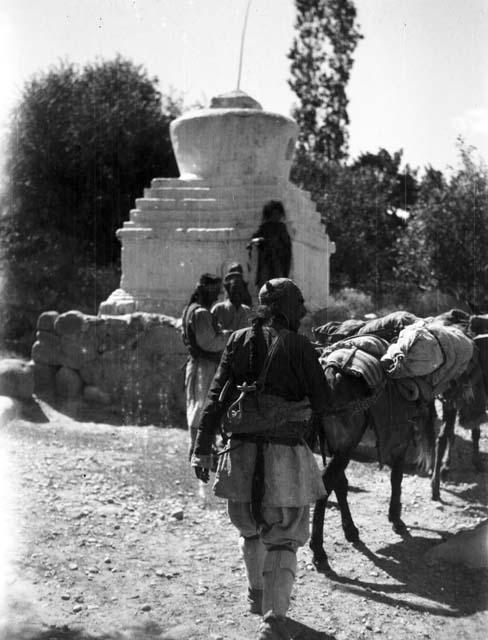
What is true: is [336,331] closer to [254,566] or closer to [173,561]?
[173,561]

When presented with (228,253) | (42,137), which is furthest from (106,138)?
(228,253)

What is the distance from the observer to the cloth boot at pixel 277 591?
362cm

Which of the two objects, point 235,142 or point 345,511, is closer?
point 345,511

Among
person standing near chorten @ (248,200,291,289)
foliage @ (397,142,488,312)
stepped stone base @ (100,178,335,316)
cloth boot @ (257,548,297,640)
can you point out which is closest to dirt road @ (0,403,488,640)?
cloth boot @ (257,548,297,640)

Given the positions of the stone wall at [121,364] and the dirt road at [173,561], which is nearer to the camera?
the dirt road at [173,561]

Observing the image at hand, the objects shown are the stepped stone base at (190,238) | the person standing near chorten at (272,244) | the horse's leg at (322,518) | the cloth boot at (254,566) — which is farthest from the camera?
the stepped stone base at (190,238)

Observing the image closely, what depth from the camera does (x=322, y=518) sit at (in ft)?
16.9

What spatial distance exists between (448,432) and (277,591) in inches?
161

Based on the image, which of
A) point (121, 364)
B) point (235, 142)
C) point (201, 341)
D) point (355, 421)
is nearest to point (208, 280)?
point (201, 341)

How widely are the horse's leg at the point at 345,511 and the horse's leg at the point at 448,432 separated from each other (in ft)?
6.16

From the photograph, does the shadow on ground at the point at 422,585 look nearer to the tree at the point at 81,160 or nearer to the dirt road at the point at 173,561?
the dirt road at the point at 173,561

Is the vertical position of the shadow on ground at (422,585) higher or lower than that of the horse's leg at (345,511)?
lower

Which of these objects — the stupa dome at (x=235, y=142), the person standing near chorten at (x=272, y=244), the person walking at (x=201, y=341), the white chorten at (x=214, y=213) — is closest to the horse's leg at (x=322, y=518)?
the person walking at (x=201, y=341)

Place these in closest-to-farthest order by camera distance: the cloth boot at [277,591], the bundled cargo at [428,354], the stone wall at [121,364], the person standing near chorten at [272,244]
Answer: the cloth boot at [277,591] → the bundled cargo at [428,354] → the stone wall at [121,364] → the person standing near chorten at [272,244]
